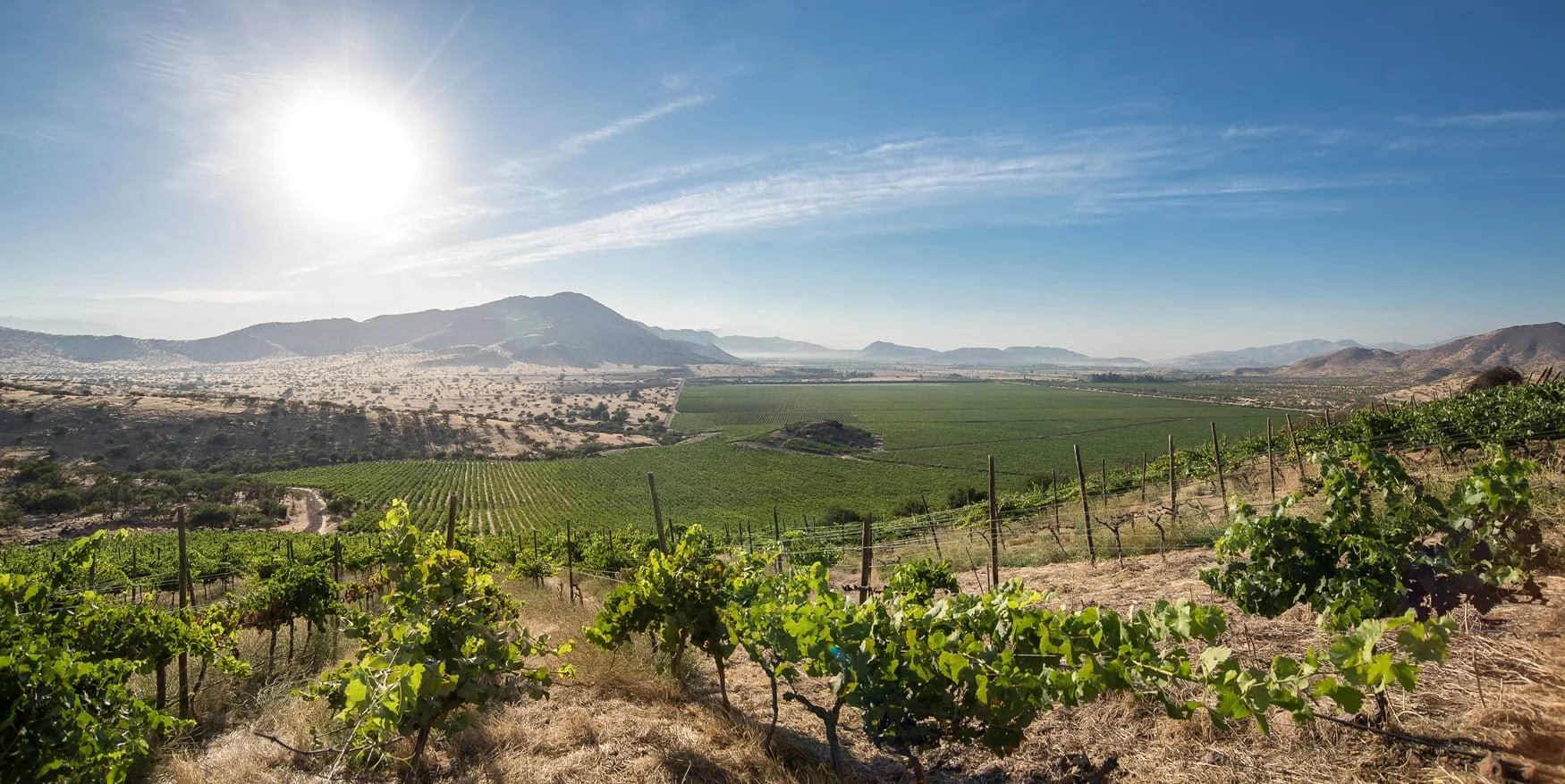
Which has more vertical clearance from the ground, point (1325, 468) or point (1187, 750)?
point (1325, 468)

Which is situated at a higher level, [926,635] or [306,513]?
[926,635]

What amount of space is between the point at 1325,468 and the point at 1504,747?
2.19 m

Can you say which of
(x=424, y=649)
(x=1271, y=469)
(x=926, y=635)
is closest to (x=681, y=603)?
(x=424, y=649)

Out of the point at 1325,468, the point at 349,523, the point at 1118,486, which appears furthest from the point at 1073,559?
the point at 349,523

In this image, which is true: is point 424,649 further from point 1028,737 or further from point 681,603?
point 1028,737

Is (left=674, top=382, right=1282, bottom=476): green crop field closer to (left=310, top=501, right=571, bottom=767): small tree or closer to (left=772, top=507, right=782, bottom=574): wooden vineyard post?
(left=772, top=507, right=782, bottom=574): wooden vineyard post

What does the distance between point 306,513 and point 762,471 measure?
41.5 m

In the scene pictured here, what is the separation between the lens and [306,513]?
53344 mm

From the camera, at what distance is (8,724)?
341cm

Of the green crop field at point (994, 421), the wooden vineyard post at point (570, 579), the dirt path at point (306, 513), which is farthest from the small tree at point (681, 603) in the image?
the green crop field at point (994, 421)

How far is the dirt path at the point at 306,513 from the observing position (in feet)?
160

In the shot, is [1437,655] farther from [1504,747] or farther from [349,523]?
[349,523]

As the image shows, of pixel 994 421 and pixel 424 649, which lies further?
pixel 994 421

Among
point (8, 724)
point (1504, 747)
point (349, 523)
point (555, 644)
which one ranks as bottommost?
point (349, 523)
